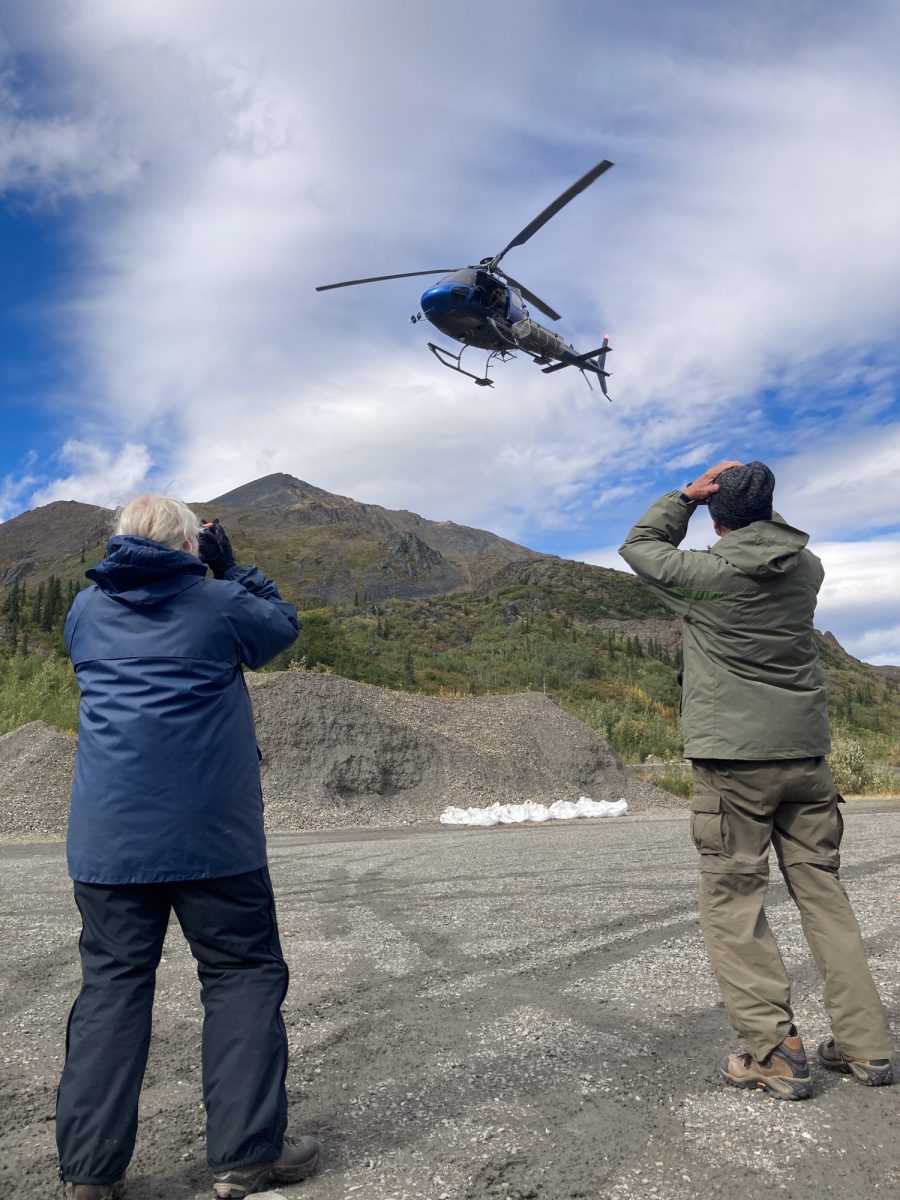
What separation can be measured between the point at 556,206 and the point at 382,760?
1182cm

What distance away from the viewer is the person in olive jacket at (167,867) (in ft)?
8.01

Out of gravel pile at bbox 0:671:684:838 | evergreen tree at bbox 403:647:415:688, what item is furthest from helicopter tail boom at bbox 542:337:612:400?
evergreen tree at bbox 403:647:415:688

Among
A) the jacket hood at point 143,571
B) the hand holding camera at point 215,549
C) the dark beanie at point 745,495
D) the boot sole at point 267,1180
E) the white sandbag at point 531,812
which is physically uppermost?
the dark beanie at point 745,495

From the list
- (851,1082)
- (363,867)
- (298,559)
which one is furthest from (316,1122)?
(298,559)

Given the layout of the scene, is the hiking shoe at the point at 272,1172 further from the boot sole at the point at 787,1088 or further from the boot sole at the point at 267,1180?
the boot sole at the point at 787,1088

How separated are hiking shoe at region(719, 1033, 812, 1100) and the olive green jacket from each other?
99cm

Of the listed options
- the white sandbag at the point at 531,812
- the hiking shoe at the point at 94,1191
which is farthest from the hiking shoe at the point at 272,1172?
the white sandbag at the point at 531,812

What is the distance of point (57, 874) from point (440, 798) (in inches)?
396

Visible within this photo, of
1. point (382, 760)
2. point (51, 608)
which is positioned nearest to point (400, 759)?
point (382, 760)

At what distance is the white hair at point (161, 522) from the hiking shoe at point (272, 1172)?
1793mm

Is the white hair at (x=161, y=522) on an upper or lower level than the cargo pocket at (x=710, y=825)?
Answer: upper

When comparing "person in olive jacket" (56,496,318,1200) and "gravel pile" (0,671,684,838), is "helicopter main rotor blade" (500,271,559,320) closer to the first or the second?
"gravel pile" (0,671,684,838)

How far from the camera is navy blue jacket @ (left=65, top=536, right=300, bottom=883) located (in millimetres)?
2518

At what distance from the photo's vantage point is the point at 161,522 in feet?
9.29
